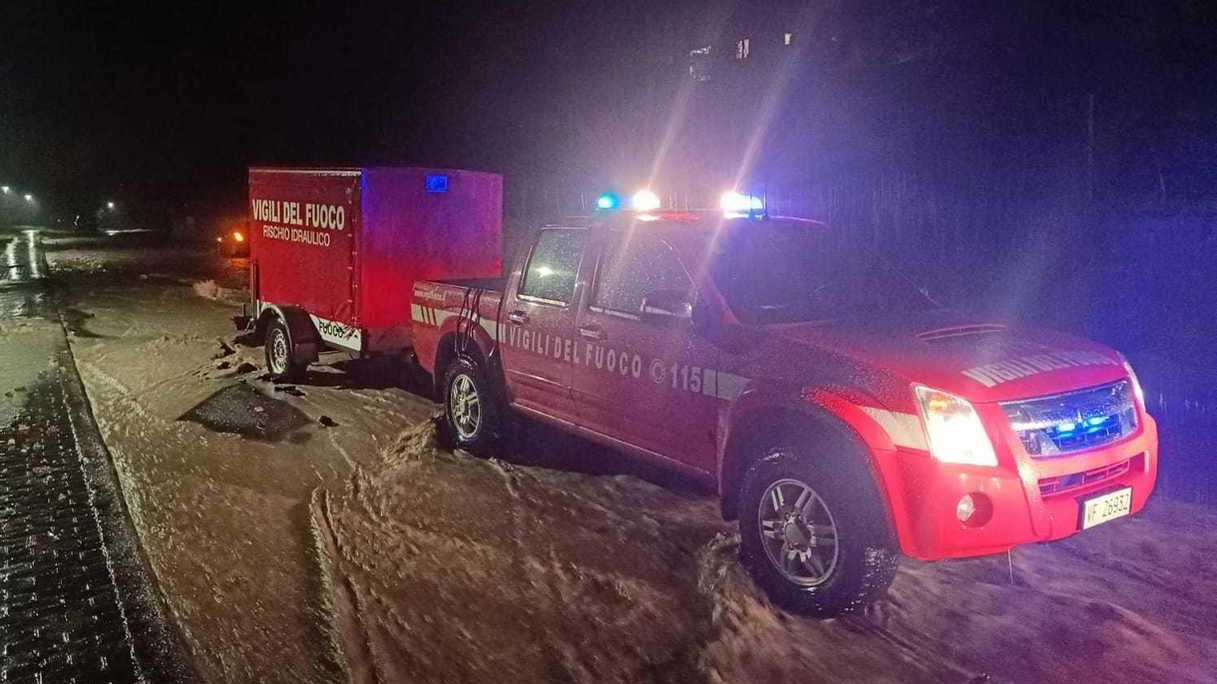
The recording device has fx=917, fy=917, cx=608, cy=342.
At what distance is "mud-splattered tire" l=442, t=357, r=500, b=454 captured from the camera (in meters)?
6.67

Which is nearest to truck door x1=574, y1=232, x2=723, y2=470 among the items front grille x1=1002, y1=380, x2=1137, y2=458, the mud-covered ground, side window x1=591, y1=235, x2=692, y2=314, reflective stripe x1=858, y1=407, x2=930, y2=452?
side window x1=591, y1=235, x2=692, y2=314

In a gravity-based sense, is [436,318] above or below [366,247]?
below

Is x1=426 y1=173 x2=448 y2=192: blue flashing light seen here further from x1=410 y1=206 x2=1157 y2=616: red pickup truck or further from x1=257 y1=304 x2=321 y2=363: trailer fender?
x1=410 y1=206 x2=1157 y2=616: red pickup truck

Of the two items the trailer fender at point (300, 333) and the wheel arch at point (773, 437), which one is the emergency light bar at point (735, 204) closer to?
the wheel arch at point (773, 437)

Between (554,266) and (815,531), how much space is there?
107 inches

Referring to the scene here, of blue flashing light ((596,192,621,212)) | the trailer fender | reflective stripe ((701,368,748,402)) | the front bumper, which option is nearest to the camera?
the front bumper

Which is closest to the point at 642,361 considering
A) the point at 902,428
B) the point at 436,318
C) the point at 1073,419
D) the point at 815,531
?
the point at 815,531

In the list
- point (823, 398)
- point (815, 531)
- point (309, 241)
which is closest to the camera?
point (823, 398)

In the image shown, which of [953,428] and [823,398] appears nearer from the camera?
[953,428]

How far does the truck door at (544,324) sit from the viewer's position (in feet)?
19.4

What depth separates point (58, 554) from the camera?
16.4 feet

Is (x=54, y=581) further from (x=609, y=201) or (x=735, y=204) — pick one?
(x=735, y=204)

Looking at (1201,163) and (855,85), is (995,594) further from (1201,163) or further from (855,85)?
(855,85)

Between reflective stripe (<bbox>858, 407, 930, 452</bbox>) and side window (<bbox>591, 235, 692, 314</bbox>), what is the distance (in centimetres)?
142
